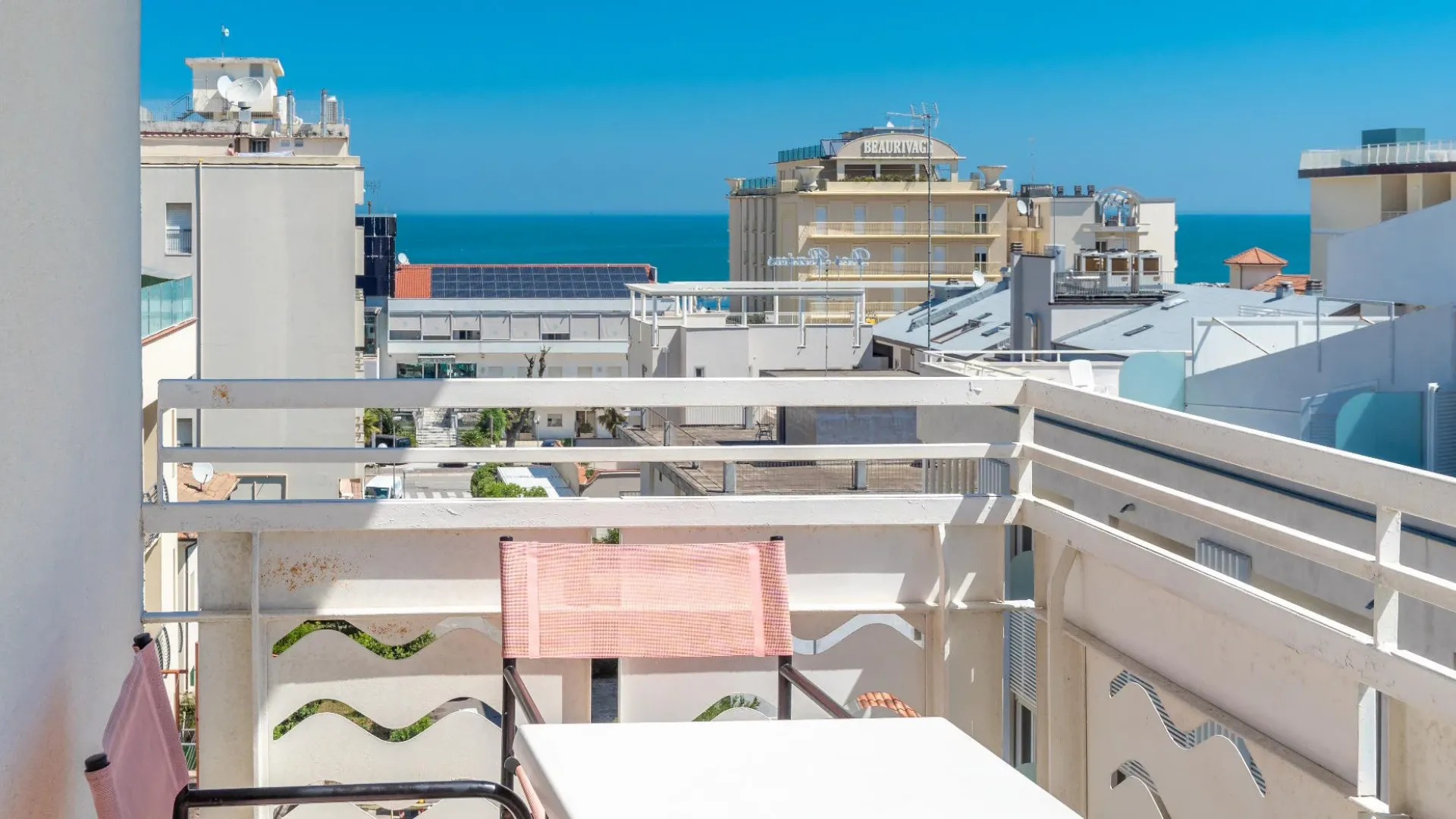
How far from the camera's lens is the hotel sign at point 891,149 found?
53.2m

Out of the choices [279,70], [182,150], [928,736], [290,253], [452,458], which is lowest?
[928,736]

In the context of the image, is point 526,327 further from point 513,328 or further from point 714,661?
point 714,661

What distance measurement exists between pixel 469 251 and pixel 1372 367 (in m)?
164

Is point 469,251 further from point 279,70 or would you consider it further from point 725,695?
point 725,695

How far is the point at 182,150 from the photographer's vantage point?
1126 inches

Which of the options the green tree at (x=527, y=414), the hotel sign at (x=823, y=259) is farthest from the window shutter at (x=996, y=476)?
the hotel sign at (x=823, y=259)

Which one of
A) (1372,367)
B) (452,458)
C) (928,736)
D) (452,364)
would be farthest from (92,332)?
(452,364)

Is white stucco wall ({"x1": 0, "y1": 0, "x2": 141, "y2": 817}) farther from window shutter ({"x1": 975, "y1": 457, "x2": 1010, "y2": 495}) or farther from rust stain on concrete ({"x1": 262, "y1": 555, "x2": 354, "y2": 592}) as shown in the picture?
window shutter ({"x1": 975, "y1": 457, "x2": 1010, "y2": 495})

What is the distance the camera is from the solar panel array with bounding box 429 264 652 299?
55344 mm

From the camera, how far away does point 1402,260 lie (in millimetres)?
11484

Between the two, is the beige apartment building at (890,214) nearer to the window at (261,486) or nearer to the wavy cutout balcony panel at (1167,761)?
the window at (261,486)

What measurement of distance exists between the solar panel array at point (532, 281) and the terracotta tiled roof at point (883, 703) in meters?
50.8

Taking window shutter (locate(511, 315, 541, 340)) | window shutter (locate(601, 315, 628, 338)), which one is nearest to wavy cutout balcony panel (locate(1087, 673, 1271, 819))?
window shutter (locate(511, 315, 541, 340))

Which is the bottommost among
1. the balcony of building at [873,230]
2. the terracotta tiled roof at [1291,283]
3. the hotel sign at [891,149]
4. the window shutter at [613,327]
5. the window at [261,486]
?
the window at [261,486]
